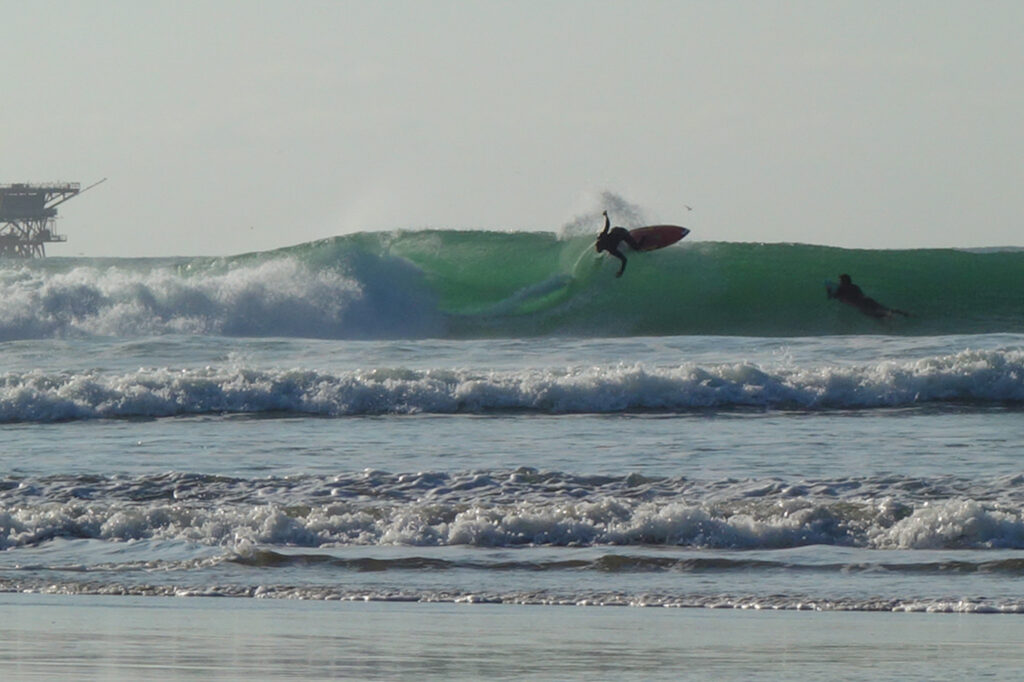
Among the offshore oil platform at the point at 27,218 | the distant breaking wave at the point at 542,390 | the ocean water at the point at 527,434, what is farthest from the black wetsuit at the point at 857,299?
the offshore oil platform at the point at 27,218

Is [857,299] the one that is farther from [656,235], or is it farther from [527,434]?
[527,434]

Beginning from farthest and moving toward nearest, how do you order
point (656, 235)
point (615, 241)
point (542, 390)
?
point (656, 235), point (615, 241), point (542, 390)

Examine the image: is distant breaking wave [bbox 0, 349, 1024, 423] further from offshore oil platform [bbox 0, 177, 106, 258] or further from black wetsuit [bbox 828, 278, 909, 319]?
offshore oil platform [bbox 0, 177, 106, 258]

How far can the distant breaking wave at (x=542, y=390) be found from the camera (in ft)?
55.8

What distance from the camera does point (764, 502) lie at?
407 inches

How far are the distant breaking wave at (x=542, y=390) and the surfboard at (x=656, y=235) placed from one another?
10.3 m

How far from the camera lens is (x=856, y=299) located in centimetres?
2908

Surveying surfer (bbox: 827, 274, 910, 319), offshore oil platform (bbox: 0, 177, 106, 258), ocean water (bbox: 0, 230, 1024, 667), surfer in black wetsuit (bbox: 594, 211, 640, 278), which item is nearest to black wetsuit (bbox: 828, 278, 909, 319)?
surfer (bbox: 827, 274, 910, 319)

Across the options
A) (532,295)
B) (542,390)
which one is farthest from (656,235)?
(542,390)

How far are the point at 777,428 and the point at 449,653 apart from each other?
29.0ft

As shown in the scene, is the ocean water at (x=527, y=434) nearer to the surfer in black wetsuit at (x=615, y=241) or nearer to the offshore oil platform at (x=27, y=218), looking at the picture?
the surfer in black wetsuit at (x=615, y=241)

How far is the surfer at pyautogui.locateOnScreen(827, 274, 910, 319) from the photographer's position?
1109 inches

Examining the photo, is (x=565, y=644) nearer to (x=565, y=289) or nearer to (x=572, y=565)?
(x=572, y=565)

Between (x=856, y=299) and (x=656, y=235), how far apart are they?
366cm
